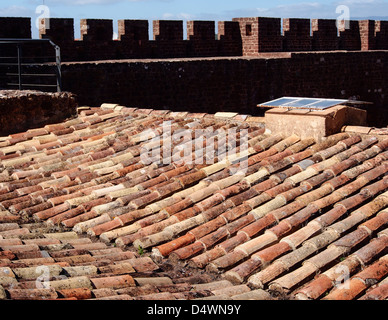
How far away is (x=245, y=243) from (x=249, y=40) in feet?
44.2

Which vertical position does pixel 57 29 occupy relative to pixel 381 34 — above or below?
below

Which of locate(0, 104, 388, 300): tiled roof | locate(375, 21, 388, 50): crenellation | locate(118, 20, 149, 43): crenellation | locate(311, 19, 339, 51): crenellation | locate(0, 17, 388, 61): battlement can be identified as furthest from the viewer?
locate(375, 21, 388, 50): crenellation

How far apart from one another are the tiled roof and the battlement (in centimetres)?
612

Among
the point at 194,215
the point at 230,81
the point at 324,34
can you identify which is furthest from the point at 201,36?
the point at 194,215

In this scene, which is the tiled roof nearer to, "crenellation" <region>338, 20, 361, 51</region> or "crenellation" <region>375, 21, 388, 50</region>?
"crenellation" <region>338, 20, 361, 51</region>

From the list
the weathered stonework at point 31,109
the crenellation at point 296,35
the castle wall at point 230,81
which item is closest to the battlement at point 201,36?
the crenellation at point 296,35

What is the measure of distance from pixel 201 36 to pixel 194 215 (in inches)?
458

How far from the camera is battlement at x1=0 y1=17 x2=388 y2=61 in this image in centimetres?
1395

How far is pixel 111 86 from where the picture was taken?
1331 cm

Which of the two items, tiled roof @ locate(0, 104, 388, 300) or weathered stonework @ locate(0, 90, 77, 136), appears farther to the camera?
weathered stonework @ locate(0, 90, 77, 136)

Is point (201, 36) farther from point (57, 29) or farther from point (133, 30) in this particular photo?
point (57, 29)

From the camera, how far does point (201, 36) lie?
54.4ft

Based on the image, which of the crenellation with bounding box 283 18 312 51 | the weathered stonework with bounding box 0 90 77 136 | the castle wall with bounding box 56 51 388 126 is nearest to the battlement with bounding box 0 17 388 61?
the crenellation with bounding box 283 18 312 51

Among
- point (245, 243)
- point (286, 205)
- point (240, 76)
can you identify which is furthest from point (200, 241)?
point (240, 76)
